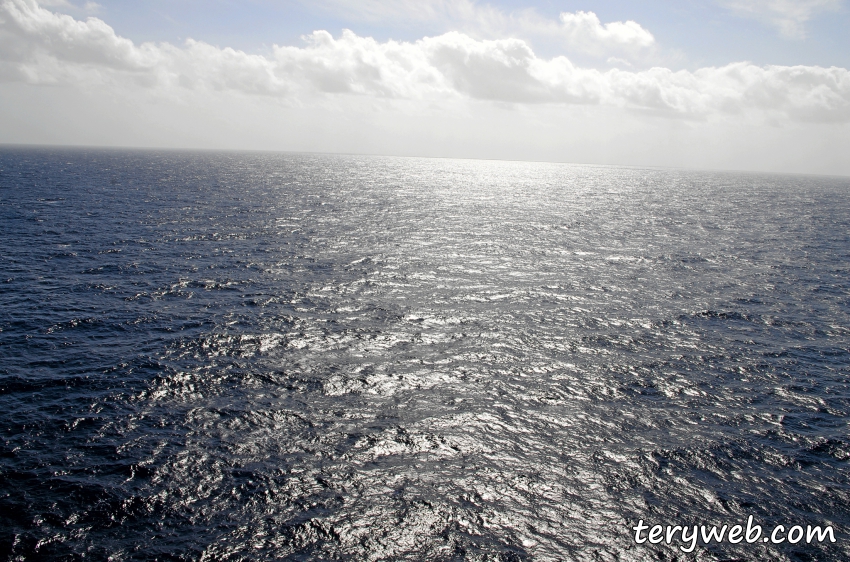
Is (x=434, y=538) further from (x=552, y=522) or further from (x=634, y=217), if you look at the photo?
(x=634, y=217)

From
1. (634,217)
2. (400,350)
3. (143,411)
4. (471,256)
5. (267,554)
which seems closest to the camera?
(267,554)

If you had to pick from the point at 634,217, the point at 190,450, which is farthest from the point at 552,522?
the point at 634,217

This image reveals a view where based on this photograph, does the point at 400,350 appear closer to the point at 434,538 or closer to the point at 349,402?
the point at 349,402

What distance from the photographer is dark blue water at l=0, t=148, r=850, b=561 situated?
24.1 m

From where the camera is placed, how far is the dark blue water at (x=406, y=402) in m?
24.1

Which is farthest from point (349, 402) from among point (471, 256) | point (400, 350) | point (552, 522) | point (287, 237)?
point (287, 237)

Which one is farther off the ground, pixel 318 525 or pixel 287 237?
pixel 287 237

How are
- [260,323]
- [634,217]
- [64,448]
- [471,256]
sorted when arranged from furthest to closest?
[634,217] < [471,256] < [260,323] < [64,448]

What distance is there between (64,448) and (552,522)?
1145 inches

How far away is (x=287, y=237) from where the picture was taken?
87.2 m

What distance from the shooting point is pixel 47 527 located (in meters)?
23.1

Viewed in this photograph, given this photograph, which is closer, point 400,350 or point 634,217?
point 400,350

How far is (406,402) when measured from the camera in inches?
1384

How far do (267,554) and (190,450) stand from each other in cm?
1000
